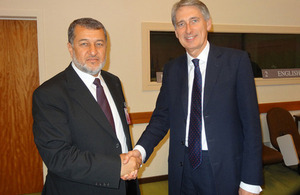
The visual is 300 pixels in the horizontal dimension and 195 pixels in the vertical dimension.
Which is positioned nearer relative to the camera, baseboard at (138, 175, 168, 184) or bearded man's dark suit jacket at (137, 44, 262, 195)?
bearded man's dark suit jacket at (137, 44, 262, 195)

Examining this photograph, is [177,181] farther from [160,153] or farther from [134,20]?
[134,20]

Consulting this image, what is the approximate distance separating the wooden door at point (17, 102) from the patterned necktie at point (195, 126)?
275 centimetres

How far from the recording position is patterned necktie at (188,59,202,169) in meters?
1.69

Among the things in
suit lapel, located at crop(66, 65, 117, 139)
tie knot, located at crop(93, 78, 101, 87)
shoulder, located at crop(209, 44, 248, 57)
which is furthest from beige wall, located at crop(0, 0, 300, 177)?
shoulder, located at crop(209, 44, 248, 57)

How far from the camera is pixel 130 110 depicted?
151 inches

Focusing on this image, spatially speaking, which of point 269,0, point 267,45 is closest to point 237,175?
point 267,45

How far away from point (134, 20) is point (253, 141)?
2.73 m

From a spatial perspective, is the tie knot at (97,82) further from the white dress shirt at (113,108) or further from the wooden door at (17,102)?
the wooden door at (17,102)

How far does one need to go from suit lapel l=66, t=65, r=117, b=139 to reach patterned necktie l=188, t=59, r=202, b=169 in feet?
1.78

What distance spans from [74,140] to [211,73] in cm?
102

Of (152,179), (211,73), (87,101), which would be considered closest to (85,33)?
(87,101)

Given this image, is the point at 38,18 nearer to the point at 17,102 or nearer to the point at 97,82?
the point at 17,102

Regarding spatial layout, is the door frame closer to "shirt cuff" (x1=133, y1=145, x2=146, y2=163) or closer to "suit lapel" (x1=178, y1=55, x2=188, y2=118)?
"shirt cuff" (x1=133, y1=145, x2=146, y2=163)

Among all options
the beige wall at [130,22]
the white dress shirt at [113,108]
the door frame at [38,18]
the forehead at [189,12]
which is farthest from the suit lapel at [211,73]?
the door frame at [38,18]
